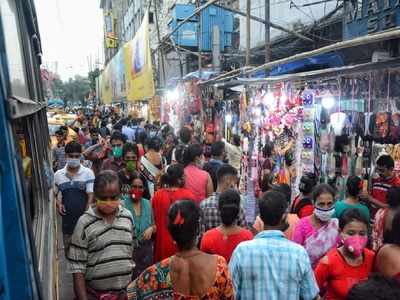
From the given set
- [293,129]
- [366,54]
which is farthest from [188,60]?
[293,129]

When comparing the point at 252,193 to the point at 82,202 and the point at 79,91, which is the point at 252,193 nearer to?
the point at 82,202

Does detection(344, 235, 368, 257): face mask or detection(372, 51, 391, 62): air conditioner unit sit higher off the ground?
detection(372, 51, 391, 62): air conditioner unit

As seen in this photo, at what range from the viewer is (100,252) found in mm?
2799

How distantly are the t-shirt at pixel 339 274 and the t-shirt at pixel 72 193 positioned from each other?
9.19 feet

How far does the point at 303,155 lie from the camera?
6.02 metres

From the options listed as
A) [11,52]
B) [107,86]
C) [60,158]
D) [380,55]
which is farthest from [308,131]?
[107,86]

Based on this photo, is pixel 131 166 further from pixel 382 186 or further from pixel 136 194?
pixel 382 186

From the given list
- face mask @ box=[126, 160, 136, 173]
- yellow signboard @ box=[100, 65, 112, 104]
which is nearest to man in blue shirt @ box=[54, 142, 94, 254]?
face mask @ box=[126, 160, 136, 173]

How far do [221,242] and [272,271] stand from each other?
0.72 m

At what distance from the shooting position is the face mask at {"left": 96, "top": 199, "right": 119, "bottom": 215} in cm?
287

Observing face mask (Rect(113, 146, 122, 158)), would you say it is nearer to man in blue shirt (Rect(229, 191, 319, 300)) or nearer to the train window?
the train window

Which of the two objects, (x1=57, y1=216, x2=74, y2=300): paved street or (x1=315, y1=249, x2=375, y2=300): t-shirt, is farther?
(x1=57, y1=216, x2=74, y2=300): paved street

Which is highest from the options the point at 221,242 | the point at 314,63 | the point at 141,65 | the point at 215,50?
the point at 215,50

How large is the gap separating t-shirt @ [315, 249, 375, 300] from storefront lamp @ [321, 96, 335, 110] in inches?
111
